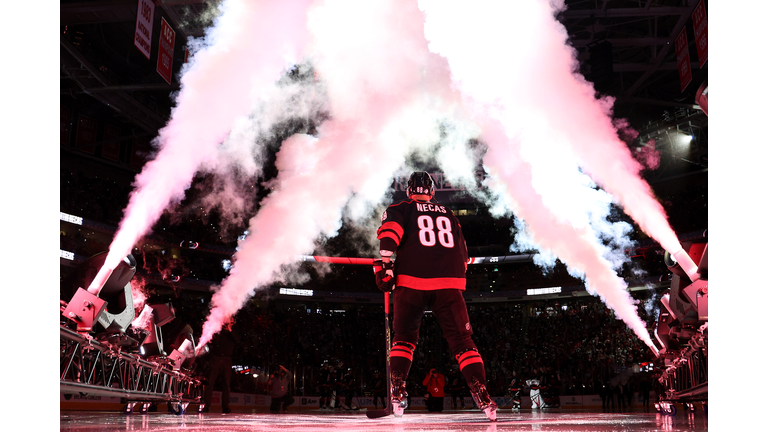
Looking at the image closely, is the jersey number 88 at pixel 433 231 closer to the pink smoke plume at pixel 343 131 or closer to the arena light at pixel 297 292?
the pink smoke plume at pixel 343 131

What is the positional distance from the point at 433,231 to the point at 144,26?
9.76 metres

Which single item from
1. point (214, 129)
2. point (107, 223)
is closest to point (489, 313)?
point (107, 223)

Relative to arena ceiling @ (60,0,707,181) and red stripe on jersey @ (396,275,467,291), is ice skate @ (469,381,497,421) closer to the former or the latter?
red stripe on jersey @ (396,275,467,291)

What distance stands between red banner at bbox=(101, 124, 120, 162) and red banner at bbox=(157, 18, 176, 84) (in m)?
14.0

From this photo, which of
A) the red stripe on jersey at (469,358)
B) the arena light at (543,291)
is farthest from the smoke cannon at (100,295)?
the arena light at (543,291)

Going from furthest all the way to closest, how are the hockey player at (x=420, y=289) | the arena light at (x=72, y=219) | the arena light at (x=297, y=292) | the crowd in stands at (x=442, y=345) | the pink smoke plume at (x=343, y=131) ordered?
the arena light at (x=297, y=292), the arena light at (x=72, y=219), the crowd in stands at (x=442, y=345), the pink smoke plume at (x=343, y=131), the hockey player at (x=420, y=289)

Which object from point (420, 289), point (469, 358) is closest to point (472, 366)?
point (469, 358)

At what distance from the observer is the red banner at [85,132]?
24.8 meters

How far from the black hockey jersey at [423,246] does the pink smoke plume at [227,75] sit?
3.34 meters

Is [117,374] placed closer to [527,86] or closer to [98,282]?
[98,282]
